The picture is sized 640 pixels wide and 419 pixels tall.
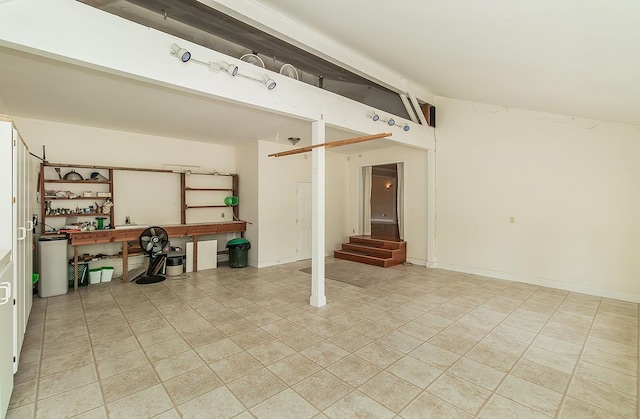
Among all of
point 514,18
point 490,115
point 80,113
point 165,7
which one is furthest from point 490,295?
Result: point 80,113

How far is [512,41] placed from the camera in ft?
9.12

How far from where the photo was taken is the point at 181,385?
241 centimetres

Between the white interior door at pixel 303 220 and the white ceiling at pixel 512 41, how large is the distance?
12.8 feet

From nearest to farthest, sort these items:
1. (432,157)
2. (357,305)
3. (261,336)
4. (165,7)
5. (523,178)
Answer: (165,7) < (261,336) < (357,305) < (523,178) < (432,157)

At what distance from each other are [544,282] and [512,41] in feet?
14.2

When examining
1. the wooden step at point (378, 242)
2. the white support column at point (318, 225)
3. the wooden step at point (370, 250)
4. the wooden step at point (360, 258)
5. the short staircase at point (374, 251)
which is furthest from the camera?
the wooden step at point (378, 242)

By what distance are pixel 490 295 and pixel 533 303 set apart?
56cm

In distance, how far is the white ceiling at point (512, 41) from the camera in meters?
2.26

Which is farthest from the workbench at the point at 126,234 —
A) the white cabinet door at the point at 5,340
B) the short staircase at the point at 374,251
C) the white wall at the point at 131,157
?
the white cabinet door at the point at 5,340

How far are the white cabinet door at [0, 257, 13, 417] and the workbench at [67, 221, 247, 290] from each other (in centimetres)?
324

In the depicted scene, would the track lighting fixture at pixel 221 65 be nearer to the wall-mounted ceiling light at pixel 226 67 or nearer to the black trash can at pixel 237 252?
the wall-mounted ceiling light at pixel 226 67

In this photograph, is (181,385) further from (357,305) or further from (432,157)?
(432,157)

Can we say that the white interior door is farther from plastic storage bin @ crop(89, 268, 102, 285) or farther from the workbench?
plastic storage bin @ crop(89, 268, 102, 285)

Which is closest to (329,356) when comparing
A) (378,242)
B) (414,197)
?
(378,242)
